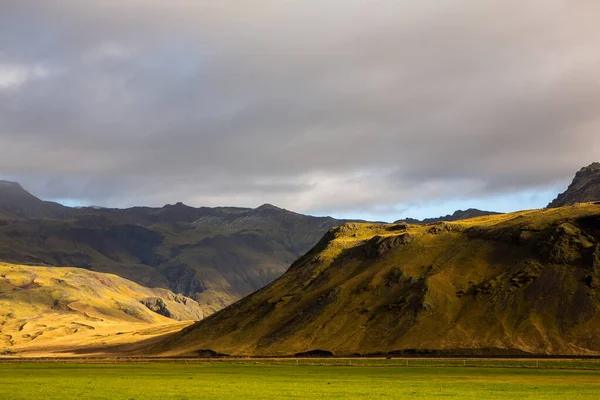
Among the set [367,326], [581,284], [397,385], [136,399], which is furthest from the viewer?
[367,326]

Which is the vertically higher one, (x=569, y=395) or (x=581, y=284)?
(x=581, y=284)

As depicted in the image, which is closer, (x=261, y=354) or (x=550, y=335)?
(x=550, y=335)

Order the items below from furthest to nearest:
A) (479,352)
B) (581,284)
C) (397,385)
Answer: (581,284) → (479,352) → (397,385)

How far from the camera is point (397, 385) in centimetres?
7994

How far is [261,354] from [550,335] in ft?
272

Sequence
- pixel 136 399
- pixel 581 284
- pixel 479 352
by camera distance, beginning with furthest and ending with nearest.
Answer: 1. pixel 581 284
2. pixel 479 352
3. pixel 136 399

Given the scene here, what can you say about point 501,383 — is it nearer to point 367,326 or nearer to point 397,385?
point 397,385

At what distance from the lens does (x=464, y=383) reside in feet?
273

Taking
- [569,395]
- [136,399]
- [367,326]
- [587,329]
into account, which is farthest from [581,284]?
[136,399]

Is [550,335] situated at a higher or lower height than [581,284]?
lower

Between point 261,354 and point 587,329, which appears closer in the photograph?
point 587,329

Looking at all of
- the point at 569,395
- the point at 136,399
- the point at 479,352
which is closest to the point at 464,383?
the point at 569,395

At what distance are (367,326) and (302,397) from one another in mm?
133237

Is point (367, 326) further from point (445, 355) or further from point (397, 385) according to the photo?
point (397, 385)
